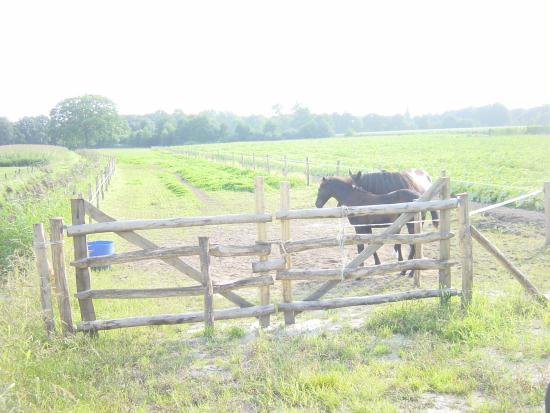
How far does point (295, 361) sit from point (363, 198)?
5.13 m

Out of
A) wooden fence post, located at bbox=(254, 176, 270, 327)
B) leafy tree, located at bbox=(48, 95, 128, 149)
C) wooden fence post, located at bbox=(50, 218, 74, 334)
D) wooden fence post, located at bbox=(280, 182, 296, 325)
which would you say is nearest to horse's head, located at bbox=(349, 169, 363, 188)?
wooden fence post, located at bbox=(280, 182, 296, 325)

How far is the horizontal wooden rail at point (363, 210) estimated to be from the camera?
6.14 metres

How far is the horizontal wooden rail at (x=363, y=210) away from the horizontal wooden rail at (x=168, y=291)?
845 millimetres

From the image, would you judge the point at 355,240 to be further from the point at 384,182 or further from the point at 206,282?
the point at 384,182

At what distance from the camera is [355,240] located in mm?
6328

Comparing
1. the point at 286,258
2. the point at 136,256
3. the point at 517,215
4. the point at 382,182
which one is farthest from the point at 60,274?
the point at 517,215

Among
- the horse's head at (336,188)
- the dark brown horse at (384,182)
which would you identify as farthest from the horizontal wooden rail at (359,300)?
the dark brown horse at (384,182)

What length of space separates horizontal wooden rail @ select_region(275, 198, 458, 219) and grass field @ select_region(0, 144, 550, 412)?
4.09 ft

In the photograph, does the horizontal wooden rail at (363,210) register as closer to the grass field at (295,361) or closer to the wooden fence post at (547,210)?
the grass field at (295,361)

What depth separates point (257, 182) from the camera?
611cm

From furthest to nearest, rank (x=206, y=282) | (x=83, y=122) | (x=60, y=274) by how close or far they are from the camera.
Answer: (x=83, y=122), (x=206, y=282), (x=60, y=274)

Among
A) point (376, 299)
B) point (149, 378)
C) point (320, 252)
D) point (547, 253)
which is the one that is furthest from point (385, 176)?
point (149, 378)

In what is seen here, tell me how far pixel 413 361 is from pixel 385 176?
6452mm

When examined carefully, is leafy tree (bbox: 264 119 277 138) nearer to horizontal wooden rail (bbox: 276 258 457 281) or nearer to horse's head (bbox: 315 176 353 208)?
horse's head (bbox: 315 176 353 208)
